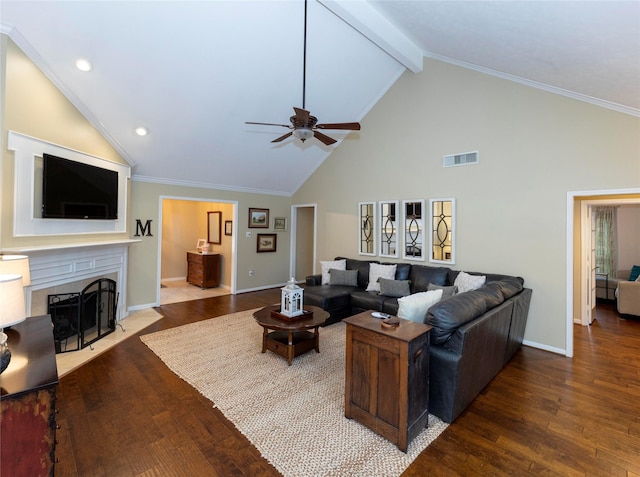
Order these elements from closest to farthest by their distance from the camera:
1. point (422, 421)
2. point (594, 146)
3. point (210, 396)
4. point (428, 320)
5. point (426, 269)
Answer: point (422, 421) → point (428, 320) → point (210, 396) → point (594, 146) → point (426, 269)

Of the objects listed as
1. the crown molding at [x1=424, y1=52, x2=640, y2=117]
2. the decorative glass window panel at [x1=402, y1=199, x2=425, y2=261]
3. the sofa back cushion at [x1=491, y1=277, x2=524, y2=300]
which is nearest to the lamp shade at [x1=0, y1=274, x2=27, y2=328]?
the sofa back cushion at [x1=491, y1=277, x2=524, y2=300]

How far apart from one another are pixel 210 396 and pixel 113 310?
2.76 meters

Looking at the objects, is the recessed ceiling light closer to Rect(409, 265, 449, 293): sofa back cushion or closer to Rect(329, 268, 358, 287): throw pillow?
Rect(329, 268, 358, 287): throw pillow

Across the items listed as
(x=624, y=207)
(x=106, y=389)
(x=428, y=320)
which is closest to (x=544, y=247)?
(x=428, y=320)

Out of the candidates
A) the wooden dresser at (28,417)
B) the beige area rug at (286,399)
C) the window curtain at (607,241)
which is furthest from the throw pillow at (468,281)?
the window curtain at (607,241)

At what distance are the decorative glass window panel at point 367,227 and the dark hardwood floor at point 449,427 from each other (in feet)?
10.2

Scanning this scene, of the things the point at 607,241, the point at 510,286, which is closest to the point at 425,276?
the point at 510,286

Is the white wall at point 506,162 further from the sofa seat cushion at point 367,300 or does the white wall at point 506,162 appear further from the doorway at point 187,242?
the doorway at point 187,242

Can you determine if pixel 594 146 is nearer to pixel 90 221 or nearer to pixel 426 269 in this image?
pixel 426 269

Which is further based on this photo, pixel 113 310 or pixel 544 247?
pixel 113 310

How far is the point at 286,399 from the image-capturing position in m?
2.73

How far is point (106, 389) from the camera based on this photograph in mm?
2836

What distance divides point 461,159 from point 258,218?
4592mm

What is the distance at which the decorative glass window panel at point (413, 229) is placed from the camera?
5209mm
